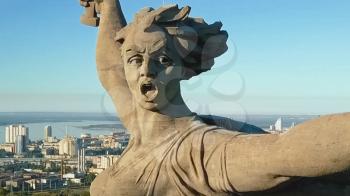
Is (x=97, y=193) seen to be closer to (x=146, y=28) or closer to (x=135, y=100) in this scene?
(x=135, y=100)

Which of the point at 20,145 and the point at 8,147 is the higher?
the point at 20,145

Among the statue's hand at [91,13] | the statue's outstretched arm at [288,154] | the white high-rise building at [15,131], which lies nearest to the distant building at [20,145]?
the white high-rise building at [15,131]

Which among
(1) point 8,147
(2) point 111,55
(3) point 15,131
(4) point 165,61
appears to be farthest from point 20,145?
(4) point 165,61

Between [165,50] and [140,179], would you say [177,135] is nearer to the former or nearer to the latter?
[140,179]

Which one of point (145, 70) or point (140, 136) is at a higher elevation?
point (145, 70)

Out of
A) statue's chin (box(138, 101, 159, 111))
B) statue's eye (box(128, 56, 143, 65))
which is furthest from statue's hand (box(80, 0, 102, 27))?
statue's chin (box(138, 101, 159, 111))

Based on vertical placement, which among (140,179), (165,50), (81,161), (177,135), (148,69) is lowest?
(81,161)

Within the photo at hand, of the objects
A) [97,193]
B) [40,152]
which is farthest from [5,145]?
[97,193]
